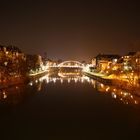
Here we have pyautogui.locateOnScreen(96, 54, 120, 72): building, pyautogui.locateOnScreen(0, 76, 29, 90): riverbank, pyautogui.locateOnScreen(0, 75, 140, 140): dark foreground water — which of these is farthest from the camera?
pyautogui.locateOnScreen(96, 54, 120, 72): building

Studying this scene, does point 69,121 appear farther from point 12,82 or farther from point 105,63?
point 105,63

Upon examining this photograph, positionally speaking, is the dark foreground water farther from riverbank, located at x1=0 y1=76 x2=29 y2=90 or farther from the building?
the building

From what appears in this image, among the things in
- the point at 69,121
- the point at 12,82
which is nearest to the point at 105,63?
the point at 12,82

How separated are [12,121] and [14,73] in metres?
26.7

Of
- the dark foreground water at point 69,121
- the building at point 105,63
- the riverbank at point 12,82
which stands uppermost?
the building at point 105,63

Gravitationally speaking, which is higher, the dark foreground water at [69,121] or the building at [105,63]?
the building at [105,63]

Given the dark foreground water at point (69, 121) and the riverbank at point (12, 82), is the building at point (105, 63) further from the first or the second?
the dark foreground water at point (69, 121)

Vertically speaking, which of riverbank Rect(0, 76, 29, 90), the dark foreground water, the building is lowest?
the dark foreground water

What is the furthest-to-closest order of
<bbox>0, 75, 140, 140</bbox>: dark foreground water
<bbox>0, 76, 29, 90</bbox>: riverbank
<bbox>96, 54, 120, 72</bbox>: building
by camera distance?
<bbox>96, 54, 120, 72</bbox>: building → <bbox>0, 76, 29, 90</bbox>: riverbank → <bbox>0, 75, 140, 140</bbox>: dark foreground water

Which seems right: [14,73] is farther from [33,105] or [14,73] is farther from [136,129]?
[136,129]

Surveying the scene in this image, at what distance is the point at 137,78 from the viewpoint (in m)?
35.1

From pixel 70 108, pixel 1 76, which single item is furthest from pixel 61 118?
pixel 1 76

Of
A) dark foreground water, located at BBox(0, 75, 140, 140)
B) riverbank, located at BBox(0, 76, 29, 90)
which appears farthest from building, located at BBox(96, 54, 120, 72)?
dark foreground water, located at BBox(0, 75, 140, 140)

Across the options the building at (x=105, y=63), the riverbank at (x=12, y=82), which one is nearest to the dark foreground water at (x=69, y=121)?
the riverbank at (x=12, y=82)
